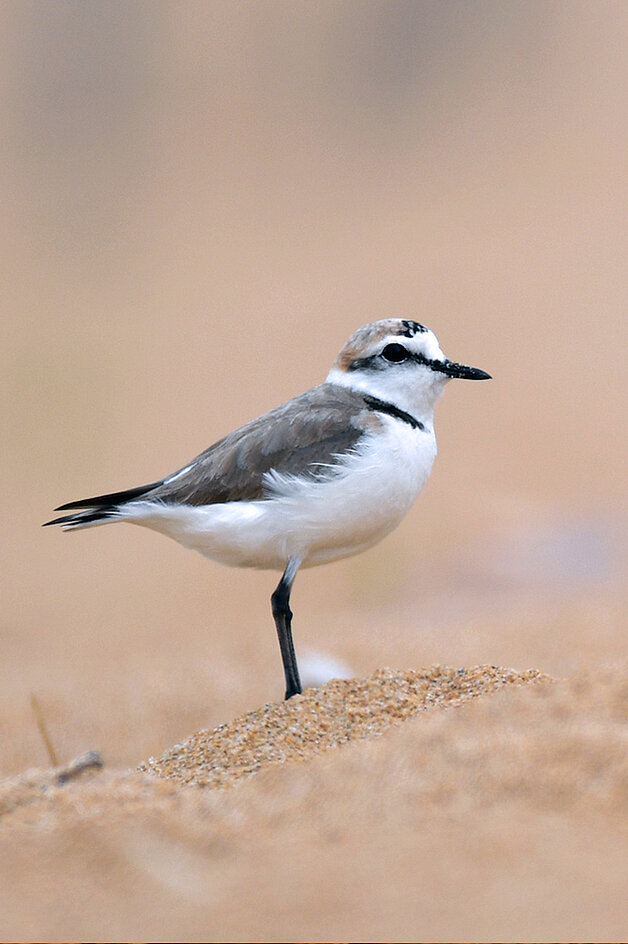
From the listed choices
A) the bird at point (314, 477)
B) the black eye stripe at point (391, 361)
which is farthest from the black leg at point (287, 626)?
the black eye stripe at point (391, 361)

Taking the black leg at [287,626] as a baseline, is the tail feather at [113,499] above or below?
above

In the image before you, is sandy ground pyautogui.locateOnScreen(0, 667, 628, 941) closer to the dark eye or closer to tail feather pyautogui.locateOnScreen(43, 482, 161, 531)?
tail feather pyautogui.locateOnScreen(43, 482, 161, 531)

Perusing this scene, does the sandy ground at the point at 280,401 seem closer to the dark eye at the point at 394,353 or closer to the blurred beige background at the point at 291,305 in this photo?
the blurred beige background at the point at 291,305

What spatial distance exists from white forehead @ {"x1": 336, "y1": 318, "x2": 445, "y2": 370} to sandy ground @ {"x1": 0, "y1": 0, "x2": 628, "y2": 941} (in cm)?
120

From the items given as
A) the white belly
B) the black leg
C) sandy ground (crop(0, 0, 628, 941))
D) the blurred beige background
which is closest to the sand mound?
sandy ground (crop(0, 0, 628, 941))

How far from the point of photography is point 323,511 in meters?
4.21

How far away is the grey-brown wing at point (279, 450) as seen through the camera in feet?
14.1

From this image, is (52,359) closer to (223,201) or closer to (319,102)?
(223,201)

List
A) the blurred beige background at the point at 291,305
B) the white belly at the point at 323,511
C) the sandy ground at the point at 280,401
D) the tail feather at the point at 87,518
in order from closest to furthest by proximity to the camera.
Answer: the sandy ground at the point at 280,401, the white belly at the point at 323,511, the tail feather at the point at 87,518, the blurred beige background at the point at 291,305

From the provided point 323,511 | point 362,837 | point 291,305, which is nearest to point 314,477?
point 323,511

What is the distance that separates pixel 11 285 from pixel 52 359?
18.9 ft

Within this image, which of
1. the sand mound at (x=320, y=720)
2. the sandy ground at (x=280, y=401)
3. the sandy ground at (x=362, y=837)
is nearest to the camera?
the sandy ground at (x=362, y=837)

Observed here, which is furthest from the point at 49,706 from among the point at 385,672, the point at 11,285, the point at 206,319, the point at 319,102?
the point at 319,102

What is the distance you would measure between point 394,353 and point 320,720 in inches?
57.1
